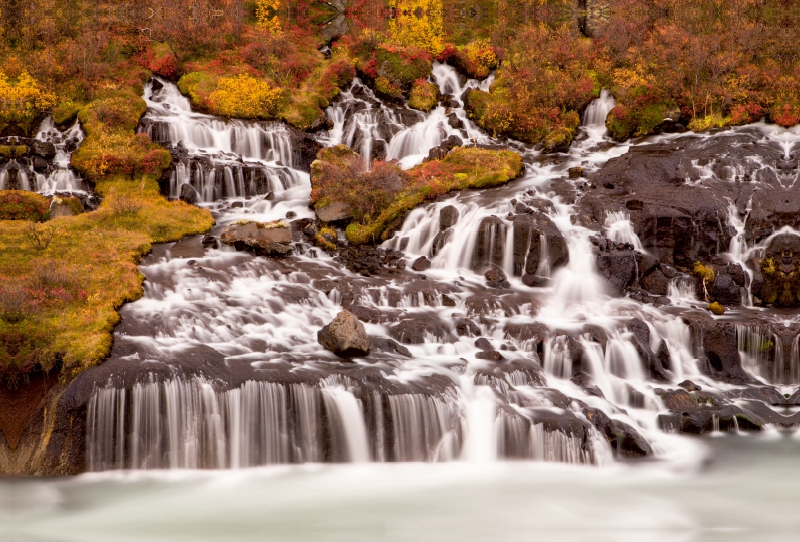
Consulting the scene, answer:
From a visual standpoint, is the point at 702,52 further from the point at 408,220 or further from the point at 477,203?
the point at 408,220

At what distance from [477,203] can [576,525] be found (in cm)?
1629

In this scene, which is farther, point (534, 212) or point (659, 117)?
point (659, 117)

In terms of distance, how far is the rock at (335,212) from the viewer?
1176 inches

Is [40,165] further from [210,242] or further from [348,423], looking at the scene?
[348,423]

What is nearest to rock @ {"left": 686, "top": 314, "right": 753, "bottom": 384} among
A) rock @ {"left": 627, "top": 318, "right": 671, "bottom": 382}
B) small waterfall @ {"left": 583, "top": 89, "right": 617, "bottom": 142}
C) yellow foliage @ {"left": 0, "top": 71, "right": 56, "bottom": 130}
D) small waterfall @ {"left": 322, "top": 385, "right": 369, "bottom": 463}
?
rock @ {"left": 627, "top": 318, "right": 671, "bottom": 382}

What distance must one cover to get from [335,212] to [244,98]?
11.5 metres

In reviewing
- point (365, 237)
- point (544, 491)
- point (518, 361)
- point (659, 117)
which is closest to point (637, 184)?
point (659, 117)

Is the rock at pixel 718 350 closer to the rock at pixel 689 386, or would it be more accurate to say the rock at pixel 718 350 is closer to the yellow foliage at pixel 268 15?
the rock at pixel 689 386

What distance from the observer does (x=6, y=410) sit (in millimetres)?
16297

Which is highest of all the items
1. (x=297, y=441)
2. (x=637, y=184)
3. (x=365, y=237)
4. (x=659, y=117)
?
(x=659, y=117)

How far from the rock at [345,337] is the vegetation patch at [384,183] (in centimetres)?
927

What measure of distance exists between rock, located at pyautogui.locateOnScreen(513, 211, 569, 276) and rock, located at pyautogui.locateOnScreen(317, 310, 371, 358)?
8310 millimetres

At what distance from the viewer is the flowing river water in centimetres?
1509

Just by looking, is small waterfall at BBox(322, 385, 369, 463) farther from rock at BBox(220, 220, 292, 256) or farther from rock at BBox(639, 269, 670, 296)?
rock at BBox(639, 269, 670, 296)
